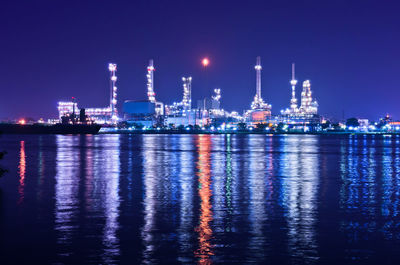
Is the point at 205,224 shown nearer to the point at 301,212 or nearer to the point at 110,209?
the point at 301,212

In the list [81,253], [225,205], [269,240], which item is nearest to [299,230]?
[269,240]

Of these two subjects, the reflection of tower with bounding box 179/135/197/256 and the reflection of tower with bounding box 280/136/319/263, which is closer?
the reflection of tower with bounding box 280/136/319/263

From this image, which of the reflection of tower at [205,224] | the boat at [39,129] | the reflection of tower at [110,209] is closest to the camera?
the reflection of tower at [205,224]

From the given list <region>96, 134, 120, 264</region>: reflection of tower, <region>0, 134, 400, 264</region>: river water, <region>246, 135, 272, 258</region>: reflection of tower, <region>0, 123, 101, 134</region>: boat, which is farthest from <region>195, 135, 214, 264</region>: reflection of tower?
<region>0, 123, 101, 134</region>: boat

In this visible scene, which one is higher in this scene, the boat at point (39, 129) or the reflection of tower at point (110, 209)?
the boat at point (39, 129)

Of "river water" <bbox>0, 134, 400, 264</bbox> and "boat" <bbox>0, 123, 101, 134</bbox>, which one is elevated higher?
"boat" <bbox>0, 123, 101, 134</bbox>

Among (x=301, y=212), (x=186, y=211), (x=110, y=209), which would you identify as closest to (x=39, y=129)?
(x=110, y=209)

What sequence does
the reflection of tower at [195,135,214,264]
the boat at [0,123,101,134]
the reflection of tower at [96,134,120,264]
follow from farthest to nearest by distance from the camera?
1. the boat at [0,123,101,134]
2. the reflection of tower at [96,134,120,264]
3. the reflection of tower at [195,135,214,264]

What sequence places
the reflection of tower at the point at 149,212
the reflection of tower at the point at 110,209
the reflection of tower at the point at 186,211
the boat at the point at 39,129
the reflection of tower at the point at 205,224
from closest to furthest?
1. the reflection of tower at the point at 205,224
2. the reflection of tower at the point at 110,209
3. the reflection of tower at the point at 149,212
4. the reflection of tower at the point at 186,211
5. the boat at the point at 39,129

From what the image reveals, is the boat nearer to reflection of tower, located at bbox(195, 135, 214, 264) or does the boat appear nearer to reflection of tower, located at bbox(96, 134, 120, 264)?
reflection of tower, located at bbox(96, 134, 120, 264)

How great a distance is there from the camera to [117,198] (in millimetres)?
18812

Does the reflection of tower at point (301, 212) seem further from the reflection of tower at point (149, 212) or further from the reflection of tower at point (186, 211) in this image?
the reflection of tower at point (149, 212)

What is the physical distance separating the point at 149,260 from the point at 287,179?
55.0 feet

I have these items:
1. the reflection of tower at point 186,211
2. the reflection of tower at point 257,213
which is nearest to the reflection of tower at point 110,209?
the reflection of tower at point 186,211
